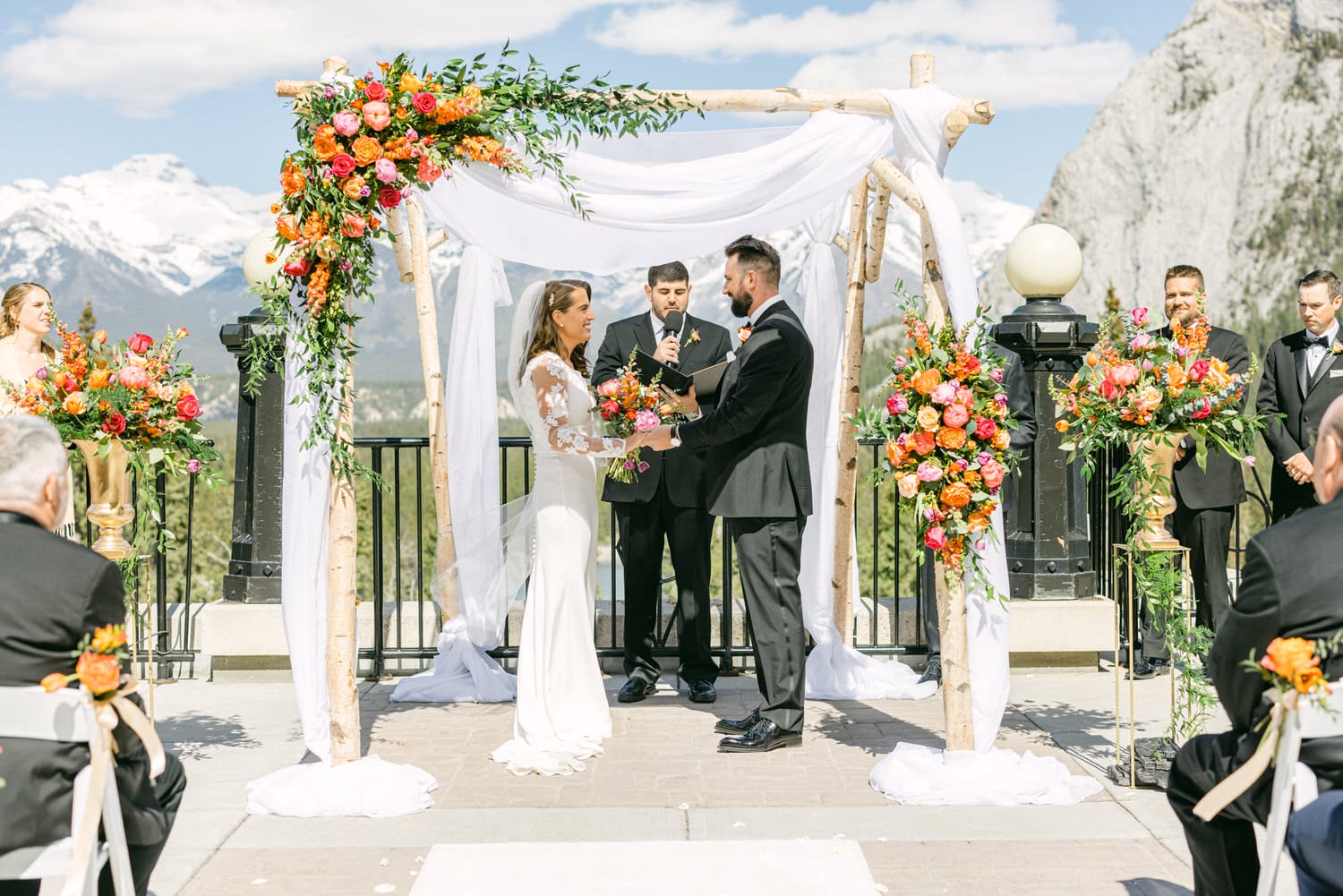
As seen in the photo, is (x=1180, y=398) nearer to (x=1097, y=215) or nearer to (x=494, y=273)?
(x=494, y=273)

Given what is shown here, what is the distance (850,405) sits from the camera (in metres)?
7.05

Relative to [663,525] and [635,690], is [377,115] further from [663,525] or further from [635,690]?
[635,690]

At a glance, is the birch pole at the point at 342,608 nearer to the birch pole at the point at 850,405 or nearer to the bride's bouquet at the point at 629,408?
the bride's bouquet at the point at 629,408

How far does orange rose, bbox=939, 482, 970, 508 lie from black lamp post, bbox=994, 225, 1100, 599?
256cm

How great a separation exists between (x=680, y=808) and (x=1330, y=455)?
2.79m

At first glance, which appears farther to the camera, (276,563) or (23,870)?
(276,563)

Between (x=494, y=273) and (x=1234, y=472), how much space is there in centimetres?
410

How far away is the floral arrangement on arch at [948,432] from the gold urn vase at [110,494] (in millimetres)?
3138

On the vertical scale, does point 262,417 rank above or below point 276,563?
above

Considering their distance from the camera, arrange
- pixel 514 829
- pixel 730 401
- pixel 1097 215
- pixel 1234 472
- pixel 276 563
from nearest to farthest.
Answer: pixel 514 829 → pixel 730 401 → pixel 1234 472 → pixel 276 563 → pixel 1097 215

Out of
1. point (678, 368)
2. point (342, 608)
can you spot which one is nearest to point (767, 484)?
point (678, 368)

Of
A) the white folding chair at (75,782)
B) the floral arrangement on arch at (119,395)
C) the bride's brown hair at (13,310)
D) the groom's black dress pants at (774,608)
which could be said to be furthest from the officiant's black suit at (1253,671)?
the bride's brown hair at (13,310)

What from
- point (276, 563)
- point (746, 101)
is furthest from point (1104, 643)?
point (276, 563)

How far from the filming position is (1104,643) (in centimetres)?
718
